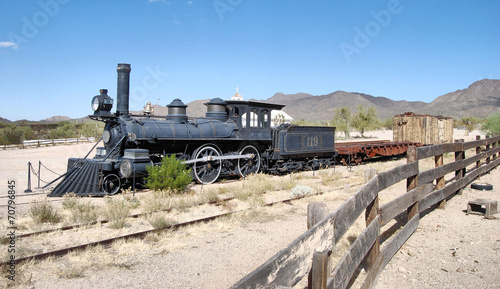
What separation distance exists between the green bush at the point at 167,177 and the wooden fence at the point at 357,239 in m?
6.04

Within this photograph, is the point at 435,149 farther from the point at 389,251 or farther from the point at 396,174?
the point at 389,251

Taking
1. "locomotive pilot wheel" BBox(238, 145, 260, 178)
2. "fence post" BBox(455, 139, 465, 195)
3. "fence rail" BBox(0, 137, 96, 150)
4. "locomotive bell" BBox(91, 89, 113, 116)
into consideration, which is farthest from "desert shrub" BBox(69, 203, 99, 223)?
"fence rail" BBox(0, 137, 96, 150)

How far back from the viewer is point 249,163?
46.7ft

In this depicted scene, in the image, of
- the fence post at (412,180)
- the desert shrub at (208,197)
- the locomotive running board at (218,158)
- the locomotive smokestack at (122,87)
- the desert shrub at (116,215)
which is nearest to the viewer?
the fence post at (412,180)

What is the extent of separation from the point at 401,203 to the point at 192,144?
838 cm

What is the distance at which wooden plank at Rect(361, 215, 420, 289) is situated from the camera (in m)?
3.75

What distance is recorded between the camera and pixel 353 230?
257 inches

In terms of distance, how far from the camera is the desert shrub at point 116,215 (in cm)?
706

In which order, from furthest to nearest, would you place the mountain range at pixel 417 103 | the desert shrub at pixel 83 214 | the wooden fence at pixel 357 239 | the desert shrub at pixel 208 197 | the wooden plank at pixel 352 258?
the mountain range at pixel 417 103 < the desert shrub at pixel 208 197 < the desert shrub at pixel 83 214 < the wooden plank at pixel 352 258 < the wooden fence at pixel 357 239

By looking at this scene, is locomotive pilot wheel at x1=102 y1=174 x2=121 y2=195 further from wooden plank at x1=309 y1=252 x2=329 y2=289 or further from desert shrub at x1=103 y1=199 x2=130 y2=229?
wooden plank at x1=309 y1=252 x2=329 y2=289

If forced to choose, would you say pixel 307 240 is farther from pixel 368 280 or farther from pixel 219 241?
pixel 219 241

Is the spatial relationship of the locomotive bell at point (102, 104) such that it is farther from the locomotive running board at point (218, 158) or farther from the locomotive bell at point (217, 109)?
the locomotive bell at point (217, 109)

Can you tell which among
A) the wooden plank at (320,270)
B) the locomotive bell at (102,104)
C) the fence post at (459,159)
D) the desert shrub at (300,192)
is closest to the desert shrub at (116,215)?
the locomotive bell at (102,104)

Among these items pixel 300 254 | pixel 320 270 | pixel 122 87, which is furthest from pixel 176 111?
pixel 320 270
